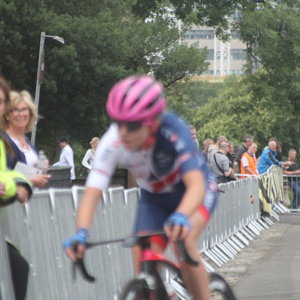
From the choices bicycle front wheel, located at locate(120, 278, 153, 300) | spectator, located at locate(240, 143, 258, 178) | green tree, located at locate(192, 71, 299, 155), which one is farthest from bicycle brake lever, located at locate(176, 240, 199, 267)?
green tree, located at locate(192, 71, 299, 155)

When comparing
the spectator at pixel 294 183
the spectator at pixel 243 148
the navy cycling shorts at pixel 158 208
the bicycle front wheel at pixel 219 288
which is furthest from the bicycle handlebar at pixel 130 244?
the spectator at pixel 294 183

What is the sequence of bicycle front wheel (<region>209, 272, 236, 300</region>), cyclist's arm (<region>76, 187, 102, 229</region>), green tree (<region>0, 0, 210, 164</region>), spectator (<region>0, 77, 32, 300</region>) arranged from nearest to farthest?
cyclist's arm (<region>76, 187, 102, 229</region>)
bicycle front wheel (<region>209, 272, 236, 300</region>)
spectator (<region>0, 77, 32, 300</region>)
green tree (<region>0, 0, 210, 164</region>)

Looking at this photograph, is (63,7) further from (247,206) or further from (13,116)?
(13,116)

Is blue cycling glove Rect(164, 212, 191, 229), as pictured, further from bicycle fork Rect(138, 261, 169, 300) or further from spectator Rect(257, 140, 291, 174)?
spectator Rect(257, 140, 291, 174)

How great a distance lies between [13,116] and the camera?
327 inches

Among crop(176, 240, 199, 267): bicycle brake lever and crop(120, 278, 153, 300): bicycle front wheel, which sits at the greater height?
crop(176, 240, 199, 267): bicycle brake lever

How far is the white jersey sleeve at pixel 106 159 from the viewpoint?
600cm

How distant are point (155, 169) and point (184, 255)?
560mm

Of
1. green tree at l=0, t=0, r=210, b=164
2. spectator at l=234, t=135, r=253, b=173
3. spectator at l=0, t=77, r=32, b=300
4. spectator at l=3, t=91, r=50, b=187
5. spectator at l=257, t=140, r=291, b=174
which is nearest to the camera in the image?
spectator at l=0, t=77, r=32, b=300

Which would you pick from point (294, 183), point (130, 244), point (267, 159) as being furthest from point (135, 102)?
point (294, 183)

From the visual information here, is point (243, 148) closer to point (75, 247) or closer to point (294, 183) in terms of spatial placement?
point (294, 183)

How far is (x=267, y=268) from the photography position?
47.3 ft

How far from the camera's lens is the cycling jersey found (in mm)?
5977

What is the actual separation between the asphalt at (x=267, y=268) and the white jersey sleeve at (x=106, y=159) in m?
5.39
